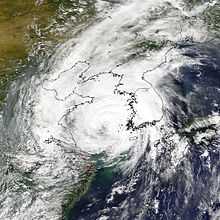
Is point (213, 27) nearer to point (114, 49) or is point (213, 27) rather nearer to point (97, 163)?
point (114, 49)

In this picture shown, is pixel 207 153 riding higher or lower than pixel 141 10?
lower

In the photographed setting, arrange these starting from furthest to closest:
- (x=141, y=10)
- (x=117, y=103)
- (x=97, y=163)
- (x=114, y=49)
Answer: (x=141, y=10), (x=114, y=49), (x=117, y=103), (x=97, y=163)

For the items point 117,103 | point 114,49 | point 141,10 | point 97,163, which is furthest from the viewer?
point 141,10

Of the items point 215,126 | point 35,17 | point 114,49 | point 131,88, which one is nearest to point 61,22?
point 35,17

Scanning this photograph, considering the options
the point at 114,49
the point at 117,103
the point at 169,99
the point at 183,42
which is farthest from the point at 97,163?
the point at 183,42

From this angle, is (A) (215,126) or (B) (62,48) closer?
(A) (215,126)

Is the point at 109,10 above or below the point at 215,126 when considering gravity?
above

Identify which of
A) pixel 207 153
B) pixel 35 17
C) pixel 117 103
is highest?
pixel 35 17

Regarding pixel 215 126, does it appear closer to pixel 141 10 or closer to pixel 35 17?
pixel 141 10

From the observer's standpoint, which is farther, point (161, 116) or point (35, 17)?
point (35, 17)
